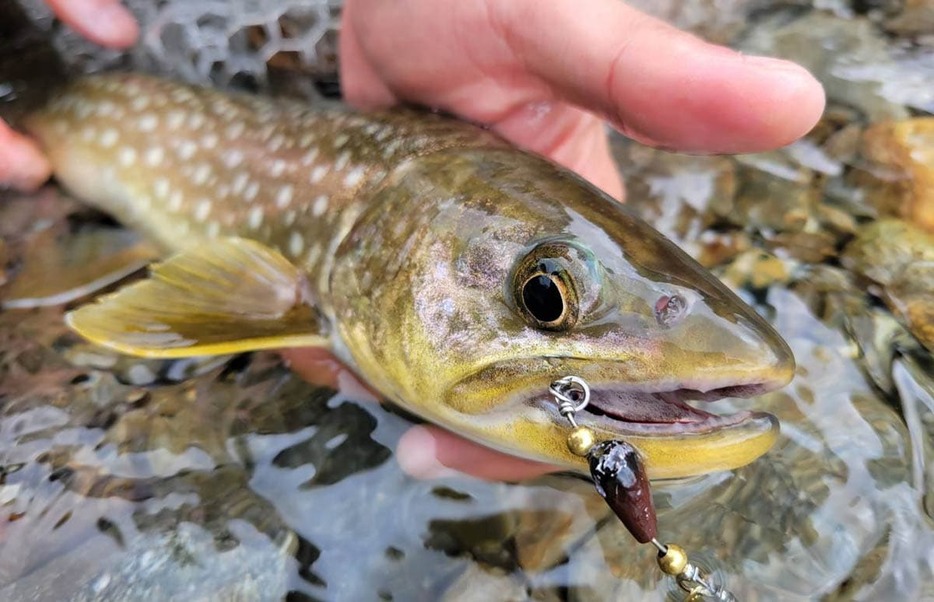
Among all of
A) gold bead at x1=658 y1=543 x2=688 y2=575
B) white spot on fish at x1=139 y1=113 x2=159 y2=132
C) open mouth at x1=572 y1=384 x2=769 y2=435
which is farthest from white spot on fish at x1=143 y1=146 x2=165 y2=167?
gold bead at x1=658 y1=543 x2=688 y2=575

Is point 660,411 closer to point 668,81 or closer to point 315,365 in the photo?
point 668,81

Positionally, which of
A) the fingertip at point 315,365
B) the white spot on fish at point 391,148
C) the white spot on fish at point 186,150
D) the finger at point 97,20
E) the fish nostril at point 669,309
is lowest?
the fingertip at point 315,365

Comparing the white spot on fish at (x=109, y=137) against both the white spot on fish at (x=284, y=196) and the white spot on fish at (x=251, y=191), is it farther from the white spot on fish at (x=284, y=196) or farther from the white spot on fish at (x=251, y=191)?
the white spot on fish at (x=284, y=196)

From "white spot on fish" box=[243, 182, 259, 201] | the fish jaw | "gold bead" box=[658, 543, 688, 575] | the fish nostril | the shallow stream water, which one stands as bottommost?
the shallow stream water

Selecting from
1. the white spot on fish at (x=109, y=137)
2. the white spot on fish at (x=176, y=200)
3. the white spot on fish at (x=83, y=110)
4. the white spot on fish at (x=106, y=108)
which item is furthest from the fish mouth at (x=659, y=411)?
the white spot on fish at (x=83, y=110)

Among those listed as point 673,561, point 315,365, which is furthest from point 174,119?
point 673,561

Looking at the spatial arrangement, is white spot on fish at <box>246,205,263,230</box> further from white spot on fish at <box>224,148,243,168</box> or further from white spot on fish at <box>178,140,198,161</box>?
white spot on fish at <box>178,140,198,161</box>
